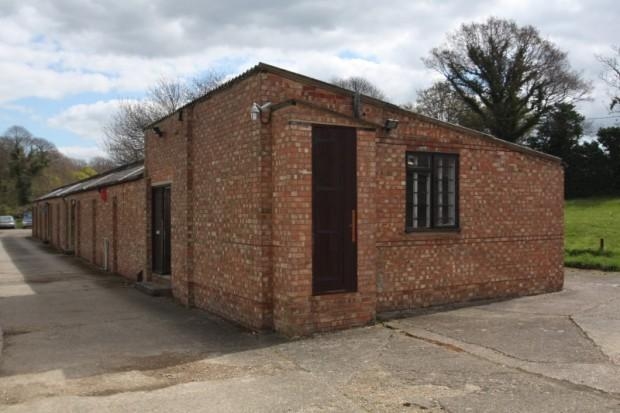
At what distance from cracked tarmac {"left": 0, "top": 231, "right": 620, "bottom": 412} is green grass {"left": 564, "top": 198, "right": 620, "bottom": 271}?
6.90m

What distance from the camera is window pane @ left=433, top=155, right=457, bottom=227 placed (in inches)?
414

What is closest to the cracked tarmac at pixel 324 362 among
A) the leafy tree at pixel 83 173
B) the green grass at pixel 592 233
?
the green grass at pixel 592 233

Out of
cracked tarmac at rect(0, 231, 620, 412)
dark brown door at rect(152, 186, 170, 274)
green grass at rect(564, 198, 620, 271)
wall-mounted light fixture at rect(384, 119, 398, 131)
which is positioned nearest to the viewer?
cracked tarmac at rect(0, 231, 620, 412)

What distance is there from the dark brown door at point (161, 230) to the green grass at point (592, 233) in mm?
11873

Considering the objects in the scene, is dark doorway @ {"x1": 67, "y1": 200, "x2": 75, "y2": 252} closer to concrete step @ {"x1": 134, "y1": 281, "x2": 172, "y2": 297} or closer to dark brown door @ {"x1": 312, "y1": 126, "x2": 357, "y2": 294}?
concrete step @ {"x1": 134, "y1": 281, "x2": 172, "y2": 297}

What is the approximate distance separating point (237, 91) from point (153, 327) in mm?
4014

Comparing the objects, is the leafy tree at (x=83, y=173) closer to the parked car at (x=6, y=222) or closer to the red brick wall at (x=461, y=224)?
the parked car at (x=6, y=222)

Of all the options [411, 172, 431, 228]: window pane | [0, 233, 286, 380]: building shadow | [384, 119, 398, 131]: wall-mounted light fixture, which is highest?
[384, 119, 398, 131]: wall-mounted light fixture

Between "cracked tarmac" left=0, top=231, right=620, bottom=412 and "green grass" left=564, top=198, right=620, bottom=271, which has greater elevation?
"green grass" left=564, top=198, right=620, bottom=271

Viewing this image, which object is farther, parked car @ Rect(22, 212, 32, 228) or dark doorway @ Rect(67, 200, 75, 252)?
parked car @ Rect(22, 212, 32, 228)

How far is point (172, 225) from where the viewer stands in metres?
12.3

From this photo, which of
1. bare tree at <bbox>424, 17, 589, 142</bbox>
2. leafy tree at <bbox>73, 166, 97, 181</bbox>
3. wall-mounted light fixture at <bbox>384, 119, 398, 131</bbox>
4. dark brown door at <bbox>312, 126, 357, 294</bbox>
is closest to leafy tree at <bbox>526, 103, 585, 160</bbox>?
bare tree at <bbox>424, 17, 589, 142</bbox>

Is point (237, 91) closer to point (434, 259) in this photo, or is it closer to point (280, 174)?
point (280, 174)

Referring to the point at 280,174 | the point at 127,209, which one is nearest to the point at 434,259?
the point at 280,174
